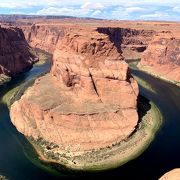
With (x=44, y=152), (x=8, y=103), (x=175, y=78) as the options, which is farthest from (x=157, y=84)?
(x=44, y=152)

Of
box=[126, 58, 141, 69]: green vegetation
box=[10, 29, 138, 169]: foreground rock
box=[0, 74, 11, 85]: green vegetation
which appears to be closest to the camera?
box=[10, 29, 138, 169]: foreground rock

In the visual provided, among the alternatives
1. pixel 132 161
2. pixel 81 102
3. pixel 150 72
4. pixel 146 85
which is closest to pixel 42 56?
pixel 150 72

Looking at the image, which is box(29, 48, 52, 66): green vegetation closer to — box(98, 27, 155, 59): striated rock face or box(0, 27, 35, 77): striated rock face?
box(0, 27, 35, 77): striated rock face

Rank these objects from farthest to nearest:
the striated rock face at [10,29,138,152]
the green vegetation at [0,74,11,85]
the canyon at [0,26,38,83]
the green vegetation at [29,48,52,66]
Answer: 1. the green vegetation at [29,48,52,66]
2. the canyon at [0,26,38,83]
3. the green vegetation at [0,74,11,85]
4. the striated rock face at [10,29,138,152]

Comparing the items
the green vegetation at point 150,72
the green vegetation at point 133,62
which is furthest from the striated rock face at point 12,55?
the green vegetation at point 150,72

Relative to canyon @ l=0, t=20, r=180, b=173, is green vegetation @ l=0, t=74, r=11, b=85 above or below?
below

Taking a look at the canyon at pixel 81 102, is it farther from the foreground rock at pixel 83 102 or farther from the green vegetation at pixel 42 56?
the green vegetation at pixel 42 56

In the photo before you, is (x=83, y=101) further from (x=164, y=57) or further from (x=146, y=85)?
(x=164, y=57)

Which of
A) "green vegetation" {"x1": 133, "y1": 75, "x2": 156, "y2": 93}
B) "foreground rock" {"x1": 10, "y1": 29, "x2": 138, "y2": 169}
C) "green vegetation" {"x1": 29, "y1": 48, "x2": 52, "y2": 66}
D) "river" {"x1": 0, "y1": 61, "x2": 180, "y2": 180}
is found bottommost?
"green vegetation" {"x1": 29, "y1": 48, "x2": 52, "y2": 66}

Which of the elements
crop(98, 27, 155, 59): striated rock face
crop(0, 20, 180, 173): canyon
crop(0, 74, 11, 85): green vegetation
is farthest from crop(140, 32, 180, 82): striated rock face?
crop(0, 74, 11, 85): green vegetation
